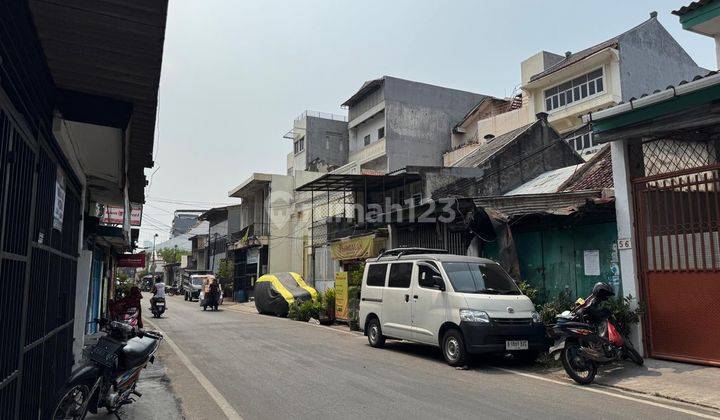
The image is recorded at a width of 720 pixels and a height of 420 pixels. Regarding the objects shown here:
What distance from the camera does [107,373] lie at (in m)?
5.80

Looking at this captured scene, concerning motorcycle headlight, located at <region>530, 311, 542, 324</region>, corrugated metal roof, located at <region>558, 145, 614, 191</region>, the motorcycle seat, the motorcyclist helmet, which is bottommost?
the motorcycle seat

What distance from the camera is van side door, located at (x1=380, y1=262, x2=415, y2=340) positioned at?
10875 millimetres

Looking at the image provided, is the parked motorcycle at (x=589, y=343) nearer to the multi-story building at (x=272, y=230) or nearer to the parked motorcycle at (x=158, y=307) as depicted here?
the parked motorcycle at (x=158, y=307)

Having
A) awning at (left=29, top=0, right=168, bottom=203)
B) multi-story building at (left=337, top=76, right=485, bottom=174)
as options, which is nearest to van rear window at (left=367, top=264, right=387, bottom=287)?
awning at (left=29, top=0, right=168, bottom=203)

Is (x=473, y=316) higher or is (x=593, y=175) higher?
(x=593, y=175)

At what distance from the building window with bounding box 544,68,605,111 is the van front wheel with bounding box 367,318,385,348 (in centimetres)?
2174

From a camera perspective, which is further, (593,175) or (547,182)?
(547,182)

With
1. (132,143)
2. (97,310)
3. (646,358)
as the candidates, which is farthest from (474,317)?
(97,310)

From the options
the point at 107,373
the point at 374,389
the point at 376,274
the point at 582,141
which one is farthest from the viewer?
the point at 582,141

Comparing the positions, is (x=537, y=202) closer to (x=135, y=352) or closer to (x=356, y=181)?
(x=135, y=352)

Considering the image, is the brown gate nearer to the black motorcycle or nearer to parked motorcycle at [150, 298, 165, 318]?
the black motorcycle

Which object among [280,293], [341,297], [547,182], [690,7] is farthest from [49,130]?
[280,293]

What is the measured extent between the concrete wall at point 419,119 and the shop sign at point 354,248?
728 inches

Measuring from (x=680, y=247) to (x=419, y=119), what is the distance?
33444 millimetres
